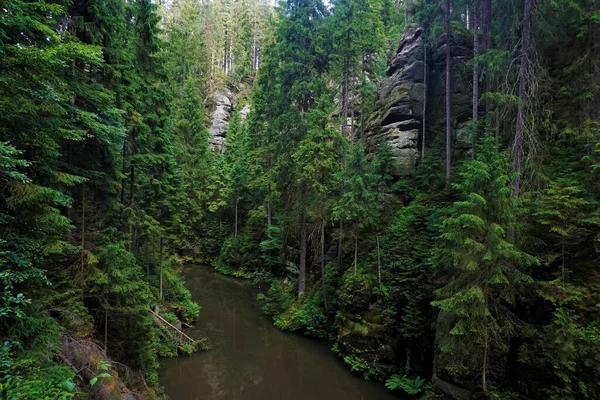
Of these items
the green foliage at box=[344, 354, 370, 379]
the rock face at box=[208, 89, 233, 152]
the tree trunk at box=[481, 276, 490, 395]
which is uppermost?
the rock face at box=[208, 89, 233, 152]

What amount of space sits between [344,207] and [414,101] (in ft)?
37.6

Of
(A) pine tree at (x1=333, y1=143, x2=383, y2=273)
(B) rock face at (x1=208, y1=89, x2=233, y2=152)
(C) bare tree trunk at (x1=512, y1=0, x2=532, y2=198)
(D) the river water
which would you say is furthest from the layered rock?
(B) rock face at (x1=208, y1=89, x2=233, y2=152)

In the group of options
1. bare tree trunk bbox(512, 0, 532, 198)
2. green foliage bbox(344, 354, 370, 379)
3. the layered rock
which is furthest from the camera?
the layered rock

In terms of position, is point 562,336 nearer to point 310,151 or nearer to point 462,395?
point 462,395

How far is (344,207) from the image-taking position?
15156 mm

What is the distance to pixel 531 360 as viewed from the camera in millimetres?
8477

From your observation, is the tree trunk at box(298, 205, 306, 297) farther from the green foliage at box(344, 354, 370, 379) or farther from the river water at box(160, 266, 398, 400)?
the green foliage at box(344, 354, 370, 379)

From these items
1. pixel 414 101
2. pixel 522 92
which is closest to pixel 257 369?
pixel 522 92

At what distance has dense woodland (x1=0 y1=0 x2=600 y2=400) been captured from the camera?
5.28 m

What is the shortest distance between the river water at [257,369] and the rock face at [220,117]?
103 ft

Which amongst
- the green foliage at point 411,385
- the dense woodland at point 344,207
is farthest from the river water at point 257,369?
the dense woodland at point 344,207

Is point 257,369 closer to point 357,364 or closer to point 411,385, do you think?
point 357,364

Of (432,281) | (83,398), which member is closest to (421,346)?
(432,281)

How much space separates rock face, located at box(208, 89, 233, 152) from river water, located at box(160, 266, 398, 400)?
31395 millimetres
